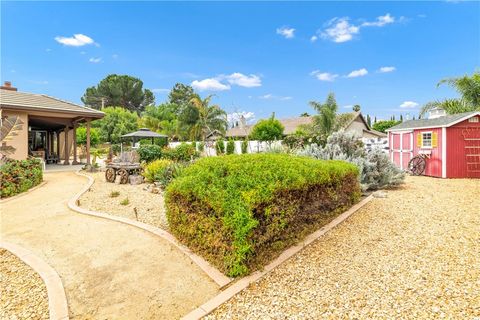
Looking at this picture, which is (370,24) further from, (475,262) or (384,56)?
(475,262)

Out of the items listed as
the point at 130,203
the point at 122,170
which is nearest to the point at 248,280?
the point at 130,203

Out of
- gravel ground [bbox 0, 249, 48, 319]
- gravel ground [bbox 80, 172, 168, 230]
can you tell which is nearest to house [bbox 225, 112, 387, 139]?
gravel ground [bbox 80, 172, 168, 230]

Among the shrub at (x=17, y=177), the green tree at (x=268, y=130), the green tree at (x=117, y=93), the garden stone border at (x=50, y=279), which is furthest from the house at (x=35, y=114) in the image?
the green tree at (x=117, y=93)

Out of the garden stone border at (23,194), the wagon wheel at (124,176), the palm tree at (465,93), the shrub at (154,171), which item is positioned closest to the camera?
the garden stone border at (23,194)

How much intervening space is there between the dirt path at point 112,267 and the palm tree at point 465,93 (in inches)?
684

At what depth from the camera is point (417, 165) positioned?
11133 mm

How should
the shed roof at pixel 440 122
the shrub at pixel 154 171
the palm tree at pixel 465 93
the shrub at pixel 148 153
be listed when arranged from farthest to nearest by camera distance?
the palm tree at pixel 465 93, the shrub at pixel 148 153, the shed roof at pixel 440 122, the shrub at pixel 154 171

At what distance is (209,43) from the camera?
1352 centimetres

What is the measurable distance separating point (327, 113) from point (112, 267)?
2034 centimetres

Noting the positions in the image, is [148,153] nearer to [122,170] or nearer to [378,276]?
[122,170]

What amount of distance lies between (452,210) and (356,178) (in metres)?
2.12

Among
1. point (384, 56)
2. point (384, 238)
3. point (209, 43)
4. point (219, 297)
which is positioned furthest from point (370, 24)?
point (219, 297)

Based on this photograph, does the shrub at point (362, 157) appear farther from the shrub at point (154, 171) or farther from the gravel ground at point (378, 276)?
the shrub at point (154, 171)

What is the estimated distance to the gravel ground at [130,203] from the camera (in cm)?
467
